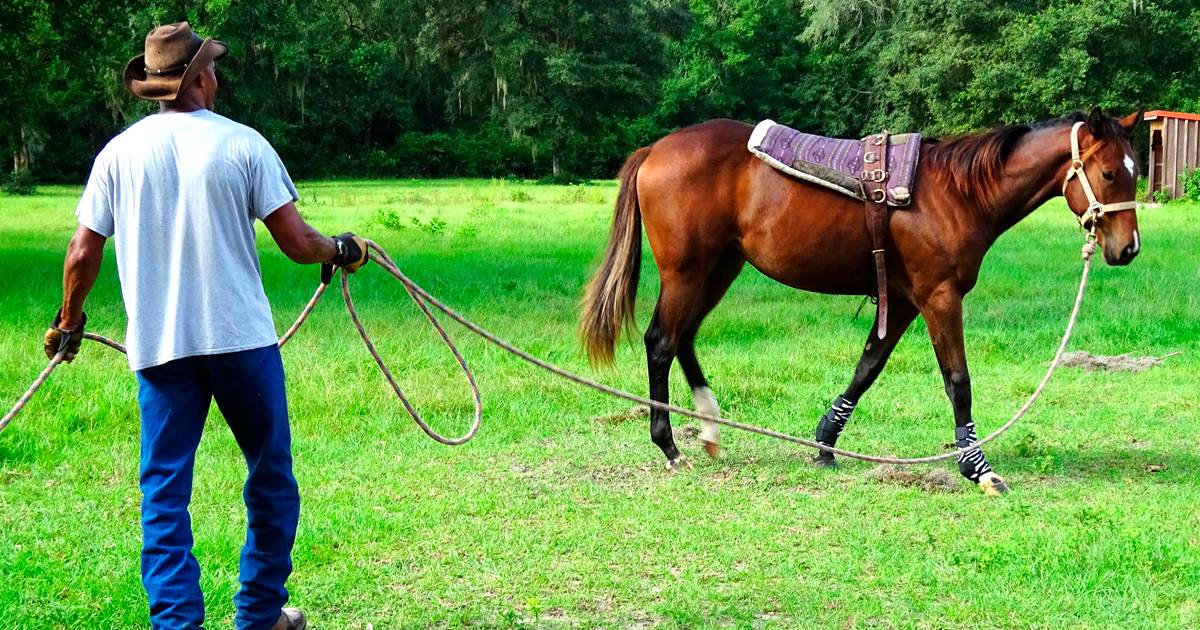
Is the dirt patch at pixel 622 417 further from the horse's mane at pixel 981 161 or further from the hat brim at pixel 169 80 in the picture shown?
the hat brim at pixel 169 80

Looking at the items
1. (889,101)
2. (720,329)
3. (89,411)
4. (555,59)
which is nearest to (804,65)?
(889,101)

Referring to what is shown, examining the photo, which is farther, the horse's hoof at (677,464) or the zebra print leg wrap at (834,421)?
the zebra print leg wrap at (834,421)

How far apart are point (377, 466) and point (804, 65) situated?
47.9m

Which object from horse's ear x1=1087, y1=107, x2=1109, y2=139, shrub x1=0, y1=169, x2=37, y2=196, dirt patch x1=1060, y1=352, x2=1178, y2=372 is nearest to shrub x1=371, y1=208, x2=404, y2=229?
dirt patch x1=1060, y1=352, x2=1178, y2=372

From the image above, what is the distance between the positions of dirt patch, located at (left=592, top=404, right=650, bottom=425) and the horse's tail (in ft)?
2.46

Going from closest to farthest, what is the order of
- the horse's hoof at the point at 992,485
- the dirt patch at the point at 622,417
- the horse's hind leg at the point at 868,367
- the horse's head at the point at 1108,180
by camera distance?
the horse's head at the point at 1108,180 < the horse's hoof at the point at 992,485 < the horse's hind leg at the point at 868,367 < the dirt patch at the point at 622,417

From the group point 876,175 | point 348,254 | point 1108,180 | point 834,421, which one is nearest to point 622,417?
point 834,421

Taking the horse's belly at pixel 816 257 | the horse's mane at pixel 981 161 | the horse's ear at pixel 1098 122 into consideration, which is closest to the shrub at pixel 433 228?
the horse's belly at pixel 816 257

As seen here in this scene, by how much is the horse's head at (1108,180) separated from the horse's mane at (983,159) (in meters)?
0.23

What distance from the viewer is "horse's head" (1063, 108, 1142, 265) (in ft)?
18.8

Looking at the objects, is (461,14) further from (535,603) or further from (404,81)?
(535,603)

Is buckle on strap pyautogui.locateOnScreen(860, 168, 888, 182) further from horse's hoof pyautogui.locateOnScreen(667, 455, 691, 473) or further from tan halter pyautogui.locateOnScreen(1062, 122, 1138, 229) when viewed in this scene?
horse's hoof pyautogui.locateOnScreen(667, 455, 691, 473)

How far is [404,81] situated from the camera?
2023 inches

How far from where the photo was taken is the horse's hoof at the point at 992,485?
5848 mm
